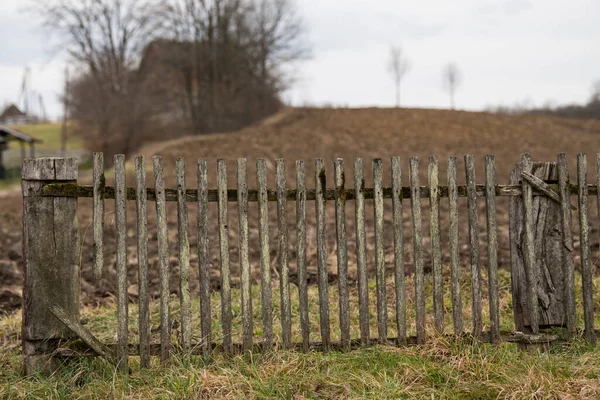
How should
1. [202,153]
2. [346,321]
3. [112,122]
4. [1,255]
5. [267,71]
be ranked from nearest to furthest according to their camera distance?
[346,321] → [1,255] → [202,153] → [112,122] → [267,71]

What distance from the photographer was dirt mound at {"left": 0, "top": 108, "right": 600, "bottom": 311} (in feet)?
34.1

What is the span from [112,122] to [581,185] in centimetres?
2808

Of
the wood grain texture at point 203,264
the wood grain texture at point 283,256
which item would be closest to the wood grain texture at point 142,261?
the wood grain texture at point 203,264

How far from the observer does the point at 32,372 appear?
15.9 feet

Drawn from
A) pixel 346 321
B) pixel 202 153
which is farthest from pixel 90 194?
pixel 202 153

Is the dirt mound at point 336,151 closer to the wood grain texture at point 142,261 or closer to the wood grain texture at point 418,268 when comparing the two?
the wood grain texture at point 418,268

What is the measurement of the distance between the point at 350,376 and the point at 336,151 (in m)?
19.8

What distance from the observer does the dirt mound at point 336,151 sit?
10407 mm

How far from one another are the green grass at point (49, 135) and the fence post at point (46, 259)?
3965 cm

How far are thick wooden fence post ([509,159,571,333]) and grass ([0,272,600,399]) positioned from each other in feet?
1.05

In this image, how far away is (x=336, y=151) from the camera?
2400 cm

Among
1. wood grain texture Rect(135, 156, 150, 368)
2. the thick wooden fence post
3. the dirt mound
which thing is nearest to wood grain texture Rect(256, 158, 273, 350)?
wood grain texture Rect(135, 156, 150, 368)

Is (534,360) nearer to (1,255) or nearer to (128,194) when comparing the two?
(128,194)

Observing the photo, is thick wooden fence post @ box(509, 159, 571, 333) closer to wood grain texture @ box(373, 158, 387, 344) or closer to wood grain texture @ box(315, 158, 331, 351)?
wood grain texture @ box(373, 158, 387, 344)
